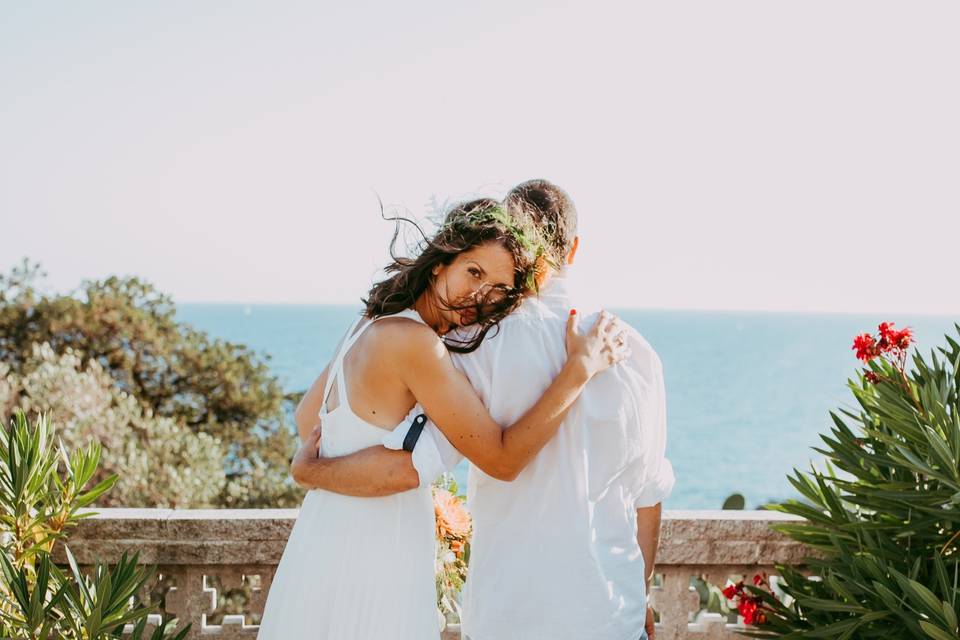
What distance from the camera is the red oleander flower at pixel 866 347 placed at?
3.23 metres

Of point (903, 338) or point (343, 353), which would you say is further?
point (903, 338)

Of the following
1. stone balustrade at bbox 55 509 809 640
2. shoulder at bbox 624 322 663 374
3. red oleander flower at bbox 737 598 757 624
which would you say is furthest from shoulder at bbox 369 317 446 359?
red oleander flower at bbox 737 598 757 624

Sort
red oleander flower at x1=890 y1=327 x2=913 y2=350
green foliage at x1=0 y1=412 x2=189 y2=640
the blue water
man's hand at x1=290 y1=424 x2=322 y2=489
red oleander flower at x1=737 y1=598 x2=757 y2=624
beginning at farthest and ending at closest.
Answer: the blue water, red oleander flower at x1=737 y1=598 x2=757 y2=624, red oleander flower at x1=890 y1=327 x2=913 y2=350, green foliage at x1=0 y1=412 x2=189 y2=640, man's hand at x1=290 y1=424 x2=322 y2=489

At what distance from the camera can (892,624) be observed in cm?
300

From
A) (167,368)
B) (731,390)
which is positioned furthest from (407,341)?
(731,390)

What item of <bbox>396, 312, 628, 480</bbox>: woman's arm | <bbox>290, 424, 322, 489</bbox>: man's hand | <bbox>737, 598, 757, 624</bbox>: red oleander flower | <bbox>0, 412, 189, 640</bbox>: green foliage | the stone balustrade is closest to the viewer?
<bbox>396, 312, 628, 480</bbox>: woman's arm

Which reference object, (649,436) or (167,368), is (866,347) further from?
(167,368)

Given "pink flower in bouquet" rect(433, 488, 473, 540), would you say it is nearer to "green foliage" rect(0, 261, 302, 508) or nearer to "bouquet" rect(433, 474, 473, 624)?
"bouquet" rect(433, 474, 473, 624)

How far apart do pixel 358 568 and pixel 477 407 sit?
52cm

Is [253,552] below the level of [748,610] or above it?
above

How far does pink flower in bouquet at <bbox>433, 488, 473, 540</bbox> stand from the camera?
3.11 meters

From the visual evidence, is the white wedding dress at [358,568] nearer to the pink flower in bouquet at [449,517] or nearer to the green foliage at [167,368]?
the pink flower in bouquet at [449,517]

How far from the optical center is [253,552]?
12.0ft

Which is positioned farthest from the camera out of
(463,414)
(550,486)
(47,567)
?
(47,567)
